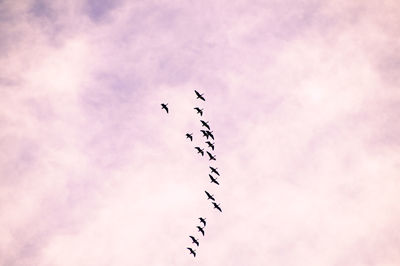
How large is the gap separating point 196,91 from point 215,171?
20367 millimetres

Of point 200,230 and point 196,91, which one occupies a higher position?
point 196,91

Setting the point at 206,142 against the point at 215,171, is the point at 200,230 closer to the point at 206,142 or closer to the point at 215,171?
the point at 215,171

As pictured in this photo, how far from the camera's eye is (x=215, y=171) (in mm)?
106938

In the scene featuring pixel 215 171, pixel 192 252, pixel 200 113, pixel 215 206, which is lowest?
pixel 192 252

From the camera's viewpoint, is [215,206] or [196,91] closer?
[196,91]

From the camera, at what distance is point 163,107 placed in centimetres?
9819

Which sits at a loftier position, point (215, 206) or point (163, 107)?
point (163, 107)

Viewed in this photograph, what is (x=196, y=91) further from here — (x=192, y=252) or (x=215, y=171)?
(x=192, y=252)

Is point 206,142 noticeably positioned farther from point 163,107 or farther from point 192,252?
point 192,252

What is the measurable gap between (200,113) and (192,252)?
33069mm

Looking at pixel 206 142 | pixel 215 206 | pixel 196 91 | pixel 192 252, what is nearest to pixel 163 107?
pixel 196 91

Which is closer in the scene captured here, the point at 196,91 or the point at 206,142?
the point at 196,91

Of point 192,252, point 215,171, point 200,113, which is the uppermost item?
point 200,113

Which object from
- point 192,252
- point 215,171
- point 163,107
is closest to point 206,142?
point 215,171
